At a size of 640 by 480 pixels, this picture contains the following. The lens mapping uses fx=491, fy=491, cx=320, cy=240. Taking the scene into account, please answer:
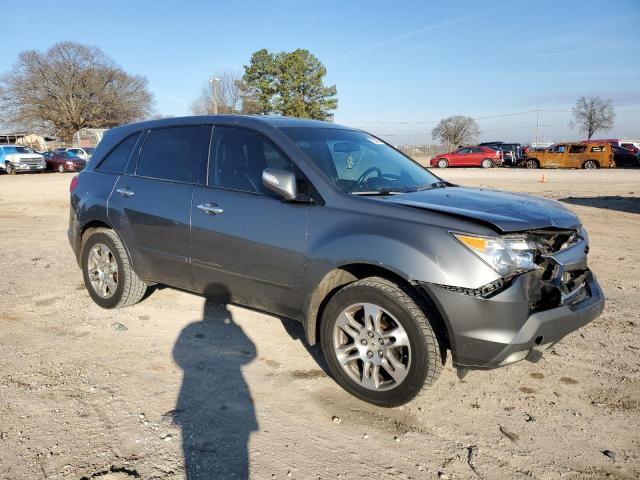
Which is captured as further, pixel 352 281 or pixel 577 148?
pixel 577 148

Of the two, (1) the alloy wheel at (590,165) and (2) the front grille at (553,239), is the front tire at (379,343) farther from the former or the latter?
(1) the alloy wheel at (590,165)

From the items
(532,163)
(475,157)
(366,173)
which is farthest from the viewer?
(475,157)

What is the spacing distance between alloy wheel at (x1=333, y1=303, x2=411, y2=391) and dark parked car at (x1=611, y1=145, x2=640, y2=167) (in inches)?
1380

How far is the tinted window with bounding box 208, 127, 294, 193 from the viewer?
364cm

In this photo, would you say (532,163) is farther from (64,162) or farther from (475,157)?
(64,162)

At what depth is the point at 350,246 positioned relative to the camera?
10.1 feet

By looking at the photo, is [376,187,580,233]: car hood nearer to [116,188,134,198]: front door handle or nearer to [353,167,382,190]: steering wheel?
[353,167,382,190]: steering wheel

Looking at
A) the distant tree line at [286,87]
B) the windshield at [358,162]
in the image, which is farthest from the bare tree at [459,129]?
the windshield at [358,162]

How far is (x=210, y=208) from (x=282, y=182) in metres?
0.82

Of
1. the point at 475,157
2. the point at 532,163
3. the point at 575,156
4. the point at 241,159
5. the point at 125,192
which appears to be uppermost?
the point at 475,157

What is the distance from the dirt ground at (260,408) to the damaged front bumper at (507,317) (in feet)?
1.60

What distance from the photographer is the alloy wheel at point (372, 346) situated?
296cm

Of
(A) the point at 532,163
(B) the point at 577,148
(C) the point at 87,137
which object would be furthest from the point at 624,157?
(C) the point at 87,137

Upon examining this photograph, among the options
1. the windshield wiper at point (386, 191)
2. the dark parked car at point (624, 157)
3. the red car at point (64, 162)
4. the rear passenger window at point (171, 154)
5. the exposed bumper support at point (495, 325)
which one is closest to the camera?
the exposed bumper support at point (495, 325)
